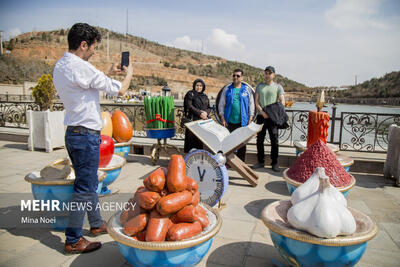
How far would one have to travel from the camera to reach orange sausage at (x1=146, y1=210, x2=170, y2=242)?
1827 millimetres

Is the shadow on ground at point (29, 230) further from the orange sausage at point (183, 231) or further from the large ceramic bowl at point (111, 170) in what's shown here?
the orange sausage at point (183, 231)

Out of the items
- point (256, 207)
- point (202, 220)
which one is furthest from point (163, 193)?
point (256, 207)

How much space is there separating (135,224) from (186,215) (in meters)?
0.38

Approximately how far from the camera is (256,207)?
12.4ft

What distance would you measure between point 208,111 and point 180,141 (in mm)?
2465

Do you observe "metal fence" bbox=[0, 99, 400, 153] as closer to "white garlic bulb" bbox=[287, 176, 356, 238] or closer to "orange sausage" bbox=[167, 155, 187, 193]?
"orange sausage" bbox=[167, 155, 187, 193]

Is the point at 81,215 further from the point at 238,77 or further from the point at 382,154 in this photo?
the point at 382,154

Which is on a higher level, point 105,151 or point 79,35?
point 79,35

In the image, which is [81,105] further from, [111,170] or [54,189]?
[111,170]

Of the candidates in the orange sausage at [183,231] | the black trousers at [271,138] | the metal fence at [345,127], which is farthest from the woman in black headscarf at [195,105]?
the orange sausage at [183,231]

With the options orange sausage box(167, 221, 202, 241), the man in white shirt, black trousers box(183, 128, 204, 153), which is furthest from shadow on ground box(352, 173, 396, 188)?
the man in white shirt

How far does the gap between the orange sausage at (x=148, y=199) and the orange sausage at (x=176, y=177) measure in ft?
0.41

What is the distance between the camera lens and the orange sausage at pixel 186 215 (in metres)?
1.96

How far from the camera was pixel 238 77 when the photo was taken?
5.16 meters
